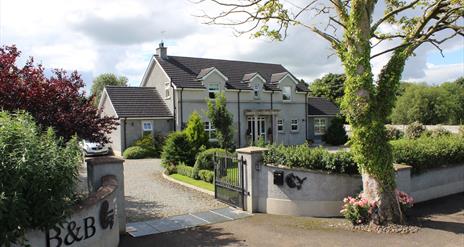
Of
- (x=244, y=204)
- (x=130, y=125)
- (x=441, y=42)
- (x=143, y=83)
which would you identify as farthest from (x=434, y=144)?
(x=143, y=83)

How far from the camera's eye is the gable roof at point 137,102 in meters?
28.5

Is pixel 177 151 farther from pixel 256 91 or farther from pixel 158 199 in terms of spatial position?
pixel 256 91

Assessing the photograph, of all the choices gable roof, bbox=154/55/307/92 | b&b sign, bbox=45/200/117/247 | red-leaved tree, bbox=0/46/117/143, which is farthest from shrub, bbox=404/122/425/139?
b&b sign, bbox=45/200/117/247

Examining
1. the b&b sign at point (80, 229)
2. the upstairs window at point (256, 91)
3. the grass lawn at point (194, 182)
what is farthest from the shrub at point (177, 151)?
the upstairs window at point (256, 91)

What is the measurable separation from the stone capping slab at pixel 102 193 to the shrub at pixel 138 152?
57.1ft

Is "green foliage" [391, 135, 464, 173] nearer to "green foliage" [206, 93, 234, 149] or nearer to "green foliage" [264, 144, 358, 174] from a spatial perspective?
"green foliage" [264, 144, 358, 174]

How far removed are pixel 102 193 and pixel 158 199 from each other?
577 centimetres

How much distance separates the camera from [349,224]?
A: 9.39m

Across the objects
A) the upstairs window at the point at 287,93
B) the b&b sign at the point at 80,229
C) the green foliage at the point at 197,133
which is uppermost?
the upstairs window at the point at 287,93

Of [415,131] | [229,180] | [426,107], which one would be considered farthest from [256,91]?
[426,107]

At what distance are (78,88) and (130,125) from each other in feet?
61.4

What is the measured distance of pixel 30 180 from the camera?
5254 millimetres

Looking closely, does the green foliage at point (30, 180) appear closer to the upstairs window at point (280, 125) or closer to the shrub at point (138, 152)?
the shrub at point (138, 152)

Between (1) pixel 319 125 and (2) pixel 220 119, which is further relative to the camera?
(1) pixel 319 125
